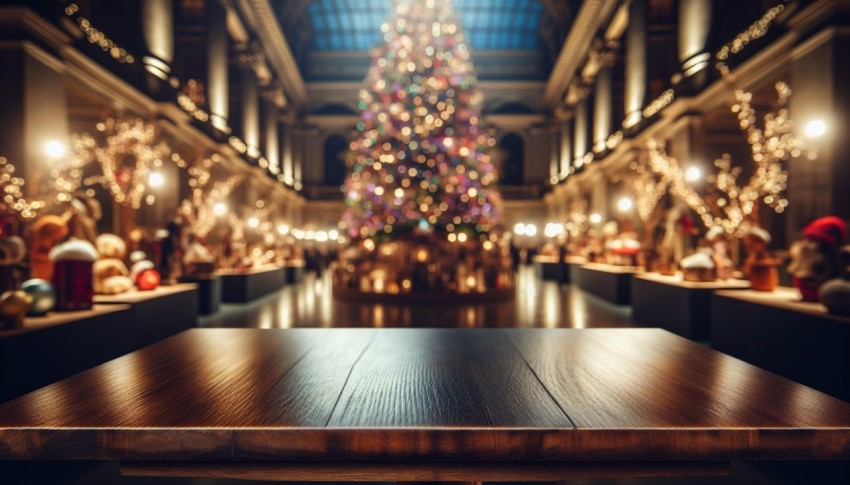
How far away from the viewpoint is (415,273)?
397 inches

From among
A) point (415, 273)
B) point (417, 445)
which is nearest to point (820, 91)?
point (415, 273)

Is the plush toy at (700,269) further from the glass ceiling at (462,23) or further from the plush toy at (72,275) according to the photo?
the glass ceiling at (462,23)

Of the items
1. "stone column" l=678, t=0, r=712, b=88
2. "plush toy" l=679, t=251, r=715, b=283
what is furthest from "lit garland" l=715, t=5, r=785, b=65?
"plush toy" l=679, t=251, r=715, b=283

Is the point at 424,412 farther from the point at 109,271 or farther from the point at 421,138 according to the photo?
the point at 421,138

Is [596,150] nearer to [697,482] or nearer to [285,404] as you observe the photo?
[697,482]

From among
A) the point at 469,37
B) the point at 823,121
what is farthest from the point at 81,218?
the point at 469,37

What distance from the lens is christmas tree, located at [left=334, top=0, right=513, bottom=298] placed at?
33.5 feet

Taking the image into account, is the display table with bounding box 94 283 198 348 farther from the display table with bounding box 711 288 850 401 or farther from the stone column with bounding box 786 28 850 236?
the stone column with bounding box 786 28 850 236

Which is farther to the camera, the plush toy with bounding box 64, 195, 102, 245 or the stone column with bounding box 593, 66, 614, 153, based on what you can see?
the stone column with bounding box 593, 66, 614, 153

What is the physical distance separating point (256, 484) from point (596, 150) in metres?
21.4

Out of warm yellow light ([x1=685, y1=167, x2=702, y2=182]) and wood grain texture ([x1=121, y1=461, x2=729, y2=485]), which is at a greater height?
warm yellow light ([x1=685, y1=167, x2=702, y2=182])

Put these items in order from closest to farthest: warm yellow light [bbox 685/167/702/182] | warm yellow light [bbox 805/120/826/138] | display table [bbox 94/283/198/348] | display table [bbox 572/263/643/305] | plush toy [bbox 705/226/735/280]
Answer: display table [bbox 94/283/198/348] < plush toy [bbox 705/226/735/280] < warm yellow light [bbox 805/120/826/138] < display table [bbox 572/263/643/305] < warm yellow light [bbox 685/167/702/182]

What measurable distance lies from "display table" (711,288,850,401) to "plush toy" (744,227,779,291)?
0.19m

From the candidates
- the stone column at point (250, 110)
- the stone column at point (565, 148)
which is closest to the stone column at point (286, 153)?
the stone column at point (250, 110)
